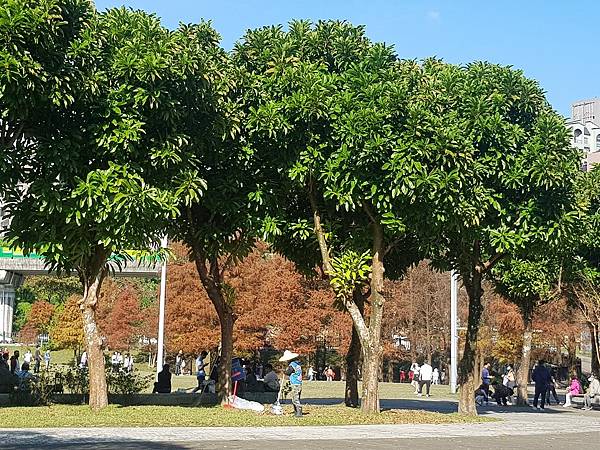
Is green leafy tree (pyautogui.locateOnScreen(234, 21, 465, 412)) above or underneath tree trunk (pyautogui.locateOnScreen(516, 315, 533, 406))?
above

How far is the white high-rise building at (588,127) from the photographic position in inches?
4460

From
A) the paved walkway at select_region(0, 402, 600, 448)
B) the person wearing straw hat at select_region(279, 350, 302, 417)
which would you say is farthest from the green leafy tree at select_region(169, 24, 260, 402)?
the paved walkway at select_region(0, 402, 600, 448)

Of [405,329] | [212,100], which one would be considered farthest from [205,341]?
[212,100]

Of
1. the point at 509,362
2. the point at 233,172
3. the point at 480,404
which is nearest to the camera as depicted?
the point at 233,172

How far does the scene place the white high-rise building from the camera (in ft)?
372

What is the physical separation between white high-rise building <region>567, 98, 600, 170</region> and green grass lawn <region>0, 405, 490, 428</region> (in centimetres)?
8234

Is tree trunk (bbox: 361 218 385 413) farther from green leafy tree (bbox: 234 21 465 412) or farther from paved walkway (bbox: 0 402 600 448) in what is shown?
paved walkway (bbox: 0 402 600 448)

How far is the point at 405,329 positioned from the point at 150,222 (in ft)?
130

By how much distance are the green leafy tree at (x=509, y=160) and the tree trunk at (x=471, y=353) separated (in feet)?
5.14

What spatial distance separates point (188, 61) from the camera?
1859cm

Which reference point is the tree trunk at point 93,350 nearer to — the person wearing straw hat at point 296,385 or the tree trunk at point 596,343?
the person wearing straw hat at point 296,385

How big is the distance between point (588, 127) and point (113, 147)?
125457 mm

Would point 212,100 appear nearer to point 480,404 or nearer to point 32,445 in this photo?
point 32,445

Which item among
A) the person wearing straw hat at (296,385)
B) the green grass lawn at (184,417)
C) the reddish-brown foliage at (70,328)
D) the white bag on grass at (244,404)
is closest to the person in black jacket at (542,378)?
the green grass lawn at (184,417)
